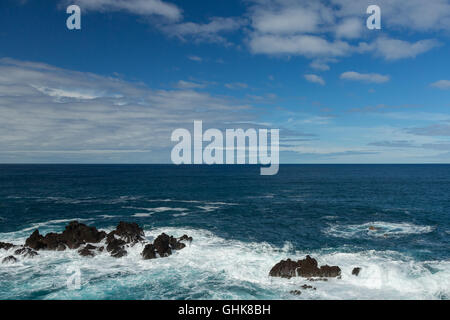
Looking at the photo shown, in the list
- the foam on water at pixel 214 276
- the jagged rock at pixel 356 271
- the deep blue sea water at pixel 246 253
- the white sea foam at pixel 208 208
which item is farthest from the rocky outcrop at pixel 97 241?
the white sea foam at pixel 208 208

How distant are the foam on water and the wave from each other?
8.40 metres

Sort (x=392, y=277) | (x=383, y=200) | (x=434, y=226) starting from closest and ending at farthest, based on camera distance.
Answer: (x=392, y=277)
(x=434, y=226)
(x=383, y=200)

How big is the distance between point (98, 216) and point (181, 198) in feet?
95.0

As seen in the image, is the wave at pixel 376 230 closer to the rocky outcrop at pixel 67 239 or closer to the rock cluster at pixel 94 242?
the rock cluster at pixel 94 242

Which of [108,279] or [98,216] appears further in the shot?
[98,216]

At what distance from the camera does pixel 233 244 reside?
134 feet

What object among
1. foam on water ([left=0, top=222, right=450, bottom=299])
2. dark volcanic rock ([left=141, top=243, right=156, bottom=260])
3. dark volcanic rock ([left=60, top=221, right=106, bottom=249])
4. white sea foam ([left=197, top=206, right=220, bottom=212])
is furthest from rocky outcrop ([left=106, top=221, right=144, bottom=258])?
white sea foam ([left=197, top=206, right=220, bottom=212])

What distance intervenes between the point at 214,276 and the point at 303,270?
9187 millimetres

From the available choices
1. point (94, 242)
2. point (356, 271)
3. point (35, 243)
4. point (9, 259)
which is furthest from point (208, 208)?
point (356, 271)

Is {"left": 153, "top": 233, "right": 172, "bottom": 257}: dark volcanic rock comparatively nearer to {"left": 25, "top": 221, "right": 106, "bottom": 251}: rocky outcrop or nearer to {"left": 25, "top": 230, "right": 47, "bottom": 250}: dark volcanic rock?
{"left": 25, "top": 221, "right": 106, "bottom": 251}: rocky outcrop

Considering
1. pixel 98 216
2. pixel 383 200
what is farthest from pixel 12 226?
pixel 383 200

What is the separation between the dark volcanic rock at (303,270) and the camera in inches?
1145

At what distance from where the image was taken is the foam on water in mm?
25797

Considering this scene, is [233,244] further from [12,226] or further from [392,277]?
[12,226]
